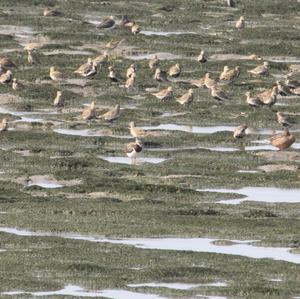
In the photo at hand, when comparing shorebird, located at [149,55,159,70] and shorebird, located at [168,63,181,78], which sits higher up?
shorebird, located at [168,63,181,78]

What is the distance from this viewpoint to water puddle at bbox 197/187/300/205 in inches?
1172

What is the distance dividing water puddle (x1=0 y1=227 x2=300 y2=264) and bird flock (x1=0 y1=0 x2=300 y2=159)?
780cm

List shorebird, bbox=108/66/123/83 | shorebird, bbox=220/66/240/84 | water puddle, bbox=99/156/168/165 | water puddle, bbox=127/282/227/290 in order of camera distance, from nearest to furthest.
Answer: water puddle, bbox=127/282/227/290
water puddle, bbox=99/156/168/165
shorebird, bbox=108/66/123/83
shorebird, bbox=220/66/240/84

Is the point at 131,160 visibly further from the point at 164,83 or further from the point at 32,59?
Answer: the point at 32,59

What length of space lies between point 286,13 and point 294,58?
8.98 m

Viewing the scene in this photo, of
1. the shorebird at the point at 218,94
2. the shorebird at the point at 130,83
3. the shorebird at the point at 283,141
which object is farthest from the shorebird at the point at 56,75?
the shorebird at the point at 283,141

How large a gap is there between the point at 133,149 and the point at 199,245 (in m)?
8.23

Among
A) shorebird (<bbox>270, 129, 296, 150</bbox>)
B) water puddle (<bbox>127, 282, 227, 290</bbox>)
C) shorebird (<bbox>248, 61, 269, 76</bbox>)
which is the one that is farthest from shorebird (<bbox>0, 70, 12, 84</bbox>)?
water puddle (<bbox>127, 282, 227, 290</bbox>)

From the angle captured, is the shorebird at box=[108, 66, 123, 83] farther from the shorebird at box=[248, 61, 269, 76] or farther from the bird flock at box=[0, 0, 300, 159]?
the shorebird at box=[248, 61, 269, 76]

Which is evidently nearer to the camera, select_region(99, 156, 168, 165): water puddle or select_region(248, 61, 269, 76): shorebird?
select_region(99, 156, 168, 165): water puddle

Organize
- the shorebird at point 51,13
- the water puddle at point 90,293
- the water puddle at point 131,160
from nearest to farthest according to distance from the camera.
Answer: the water puddle at point 90,293
the water puddle at point 131,160
the shorebird at point 51,13

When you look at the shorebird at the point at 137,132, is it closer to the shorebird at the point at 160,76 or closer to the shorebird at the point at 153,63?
the shorebird at the point at 160,76

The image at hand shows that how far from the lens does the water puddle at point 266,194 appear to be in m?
29.8

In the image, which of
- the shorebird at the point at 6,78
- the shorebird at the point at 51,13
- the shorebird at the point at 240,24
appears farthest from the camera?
the shorebird at the point at 51,13
